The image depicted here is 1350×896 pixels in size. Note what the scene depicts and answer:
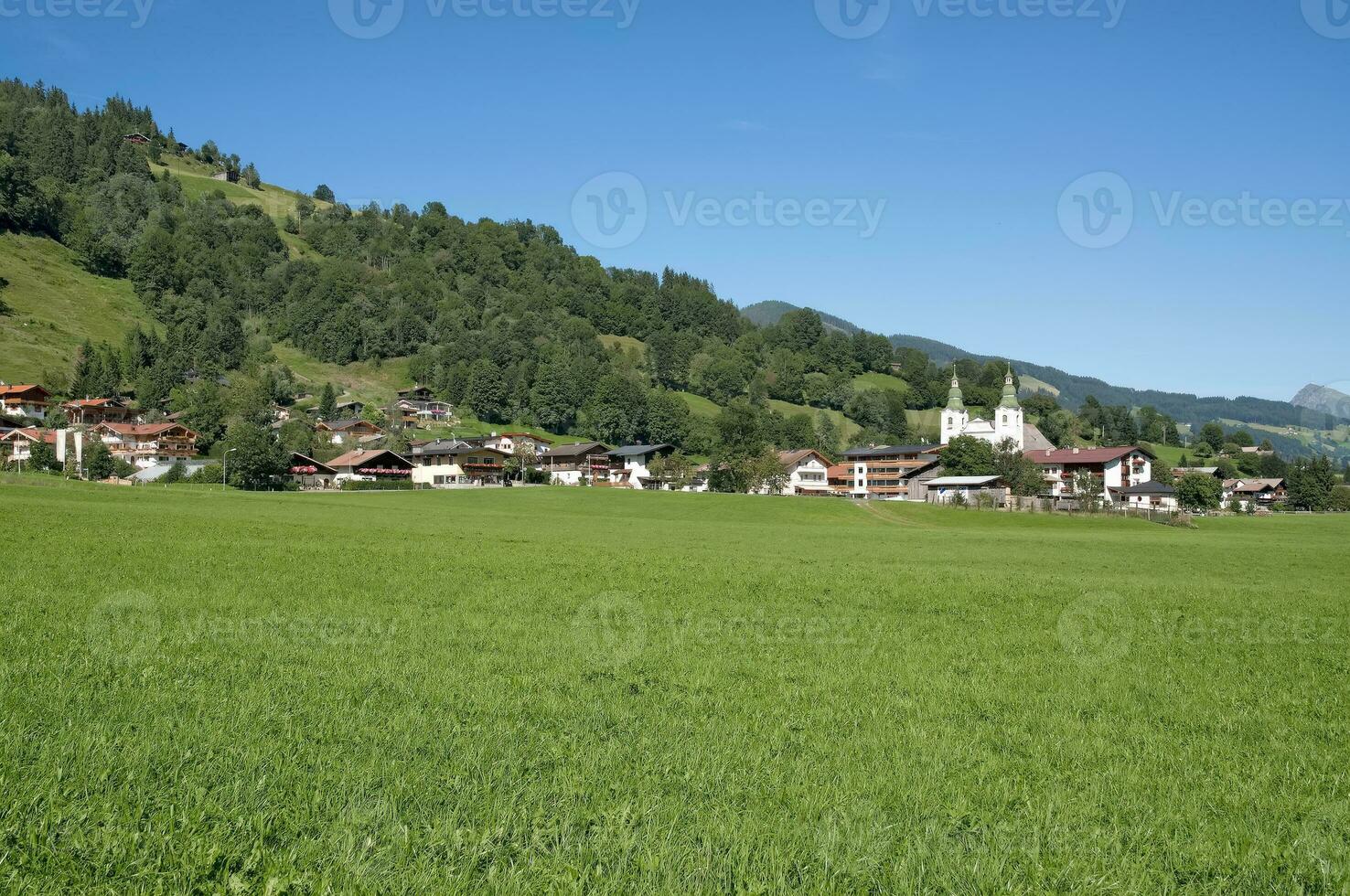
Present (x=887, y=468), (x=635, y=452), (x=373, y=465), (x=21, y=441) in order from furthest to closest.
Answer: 1. (x=887, y=468)
2. (x=635, y=452)
3. (x=373, y=465)
4. (x=21, y=441)

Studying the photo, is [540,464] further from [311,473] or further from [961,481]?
[961,481]

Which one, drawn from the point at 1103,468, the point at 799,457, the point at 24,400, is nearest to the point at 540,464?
the point at 799,457

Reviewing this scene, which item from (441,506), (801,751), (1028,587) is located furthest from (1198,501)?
(801,751)

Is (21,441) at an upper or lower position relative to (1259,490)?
upper

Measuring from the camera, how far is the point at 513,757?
877cm

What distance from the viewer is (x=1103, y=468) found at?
528ft

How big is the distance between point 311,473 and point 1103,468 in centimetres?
13812

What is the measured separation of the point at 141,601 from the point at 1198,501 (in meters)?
144

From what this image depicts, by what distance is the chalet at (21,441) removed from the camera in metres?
121

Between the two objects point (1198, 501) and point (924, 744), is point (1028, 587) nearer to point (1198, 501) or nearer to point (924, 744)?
point (924, 744)

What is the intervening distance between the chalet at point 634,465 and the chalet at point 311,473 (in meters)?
49.7

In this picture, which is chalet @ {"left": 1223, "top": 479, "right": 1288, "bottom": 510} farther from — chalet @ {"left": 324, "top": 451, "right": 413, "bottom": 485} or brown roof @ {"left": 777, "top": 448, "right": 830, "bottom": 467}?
chalet @ {"left": 324, "top": 451, "right": 413, "bottom": 485}

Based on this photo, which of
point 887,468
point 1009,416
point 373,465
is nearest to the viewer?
point 373,465

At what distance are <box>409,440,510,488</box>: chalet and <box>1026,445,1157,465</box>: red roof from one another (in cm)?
10056
